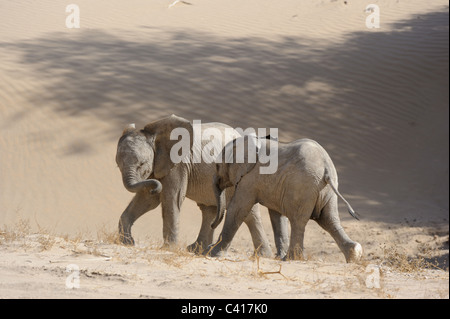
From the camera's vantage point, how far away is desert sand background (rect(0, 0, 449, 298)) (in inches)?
423

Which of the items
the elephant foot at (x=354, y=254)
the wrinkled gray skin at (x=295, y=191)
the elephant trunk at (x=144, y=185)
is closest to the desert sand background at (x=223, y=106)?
the elephant foot at (x=354, y=254)

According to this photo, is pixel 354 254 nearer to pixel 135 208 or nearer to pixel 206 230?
pixel 206 230

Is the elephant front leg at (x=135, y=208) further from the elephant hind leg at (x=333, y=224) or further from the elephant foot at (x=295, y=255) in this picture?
the elephant hind leg at (x=333, y=224)

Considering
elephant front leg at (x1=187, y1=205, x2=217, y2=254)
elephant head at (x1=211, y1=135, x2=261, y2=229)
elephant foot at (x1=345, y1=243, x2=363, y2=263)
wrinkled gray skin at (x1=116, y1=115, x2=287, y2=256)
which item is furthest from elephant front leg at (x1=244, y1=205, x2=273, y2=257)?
elephant foot at (x1=345, y1=243, x2=363, y2=263)

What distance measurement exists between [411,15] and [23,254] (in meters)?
17.5

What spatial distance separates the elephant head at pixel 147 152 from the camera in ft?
27.1

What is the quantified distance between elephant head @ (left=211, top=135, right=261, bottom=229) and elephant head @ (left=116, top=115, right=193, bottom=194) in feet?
2.35

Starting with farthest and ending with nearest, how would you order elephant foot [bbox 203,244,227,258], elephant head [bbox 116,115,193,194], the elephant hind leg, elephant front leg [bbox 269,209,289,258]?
elephant front leg [bbox 269,209,289,258] → elephant head [bbox 116,115,193,194] → elephant foot [bbox 203,244,227,258] → the elephant hind leg

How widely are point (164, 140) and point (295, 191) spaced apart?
6.71 ft

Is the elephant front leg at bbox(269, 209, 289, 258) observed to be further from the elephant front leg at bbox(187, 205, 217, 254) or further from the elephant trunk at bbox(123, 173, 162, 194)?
the elephant trunk at bbox(123, 173, 162, 194)

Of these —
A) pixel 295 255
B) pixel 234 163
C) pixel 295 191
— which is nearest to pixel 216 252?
pixel 295 255

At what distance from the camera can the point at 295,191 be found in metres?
7.38

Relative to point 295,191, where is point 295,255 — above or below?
below
